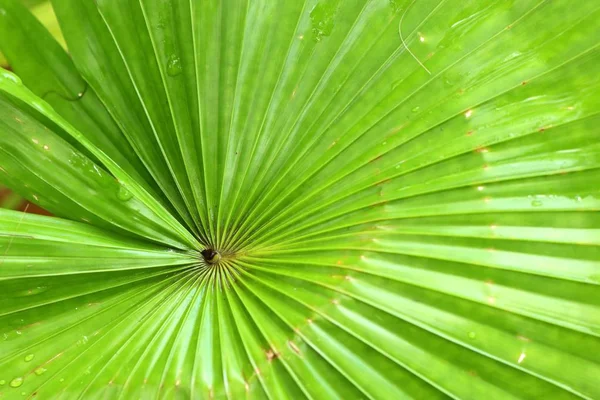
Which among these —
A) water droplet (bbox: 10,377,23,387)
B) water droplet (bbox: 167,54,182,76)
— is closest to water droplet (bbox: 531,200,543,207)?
water droplet (bbox: 167,54,182,76)

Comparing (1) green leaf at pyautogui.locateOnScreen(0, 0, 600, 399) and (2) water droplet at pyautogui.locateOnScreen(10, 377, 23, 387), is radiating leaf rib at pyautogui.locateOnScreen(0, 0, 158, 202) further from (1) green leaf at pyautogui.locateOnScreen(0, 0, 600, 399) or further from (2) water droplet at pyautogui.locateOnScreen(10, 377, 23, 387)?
(2) water droplet at pyautogui.locateOnScreen(10, 377, 23, 387)

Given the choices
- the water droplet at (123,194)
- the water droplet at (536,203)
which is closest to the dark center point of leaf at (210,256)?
the water droplet at (123,194)

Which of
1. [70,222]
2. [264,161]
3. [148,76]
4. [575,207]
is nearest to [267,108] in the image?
[264,161]

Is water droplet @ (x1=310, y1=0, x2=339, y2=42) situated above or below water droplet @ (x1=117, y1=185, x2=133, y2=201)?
above

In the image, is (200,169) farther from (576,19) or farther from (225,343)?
(576,19)

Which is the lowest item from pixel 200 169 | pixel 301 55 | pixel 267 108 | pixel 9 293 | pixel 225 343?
pixel 9 293

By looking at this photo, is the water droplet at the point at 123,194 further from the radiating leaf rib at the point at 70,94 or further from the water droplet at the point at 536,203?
the water droplet at the point at 536,203

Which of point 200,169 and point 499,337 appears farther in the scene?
point 200,169
